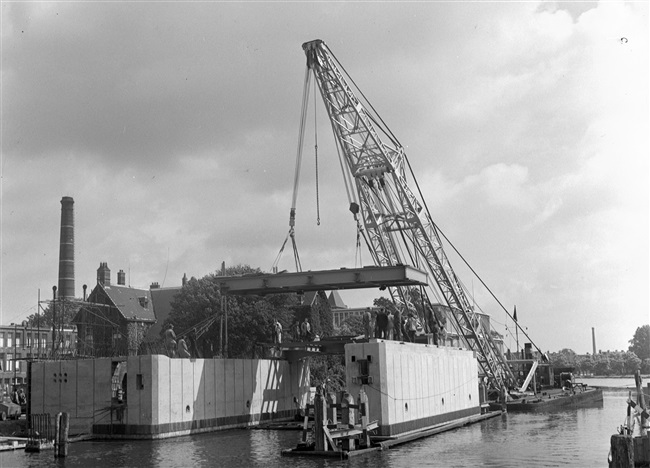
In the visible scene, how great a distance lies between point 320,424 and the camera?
29.2 m

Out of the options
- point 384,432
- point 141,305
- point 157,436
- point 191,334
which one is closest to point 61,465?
point 157,436

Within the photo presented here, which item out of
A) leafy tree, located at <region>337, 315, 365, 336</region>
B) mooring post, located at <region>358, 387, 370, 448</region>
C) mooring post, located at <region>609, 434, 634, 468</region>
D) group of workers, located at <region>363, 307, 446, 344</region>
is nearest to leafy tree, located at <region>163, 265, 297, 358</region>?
leafy tree, located at <region>337, 315, 365, 336</region>

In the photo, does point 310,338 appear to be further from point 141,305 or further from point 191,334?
point 141,305

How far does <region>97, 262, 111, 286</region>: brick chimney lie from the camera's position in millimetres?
122250

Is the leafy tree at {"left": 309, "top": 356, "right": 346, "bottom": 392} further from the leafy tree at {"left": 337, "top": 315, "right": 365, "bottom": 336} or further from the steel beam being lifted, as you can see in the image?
the steel beam being lifted

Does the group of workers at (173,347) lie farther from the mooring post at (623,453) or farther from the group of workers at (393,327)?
the mooring post at (623,453)

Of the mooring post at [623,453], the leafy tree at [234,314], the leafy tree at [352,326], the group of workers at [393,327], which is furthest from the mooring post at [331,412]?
the leafy tree at [352,326]

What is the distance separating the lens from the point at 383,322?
40.2 meters

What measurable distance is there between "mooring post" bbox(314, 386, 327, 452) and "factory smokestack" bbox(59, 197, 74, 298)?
96898mm

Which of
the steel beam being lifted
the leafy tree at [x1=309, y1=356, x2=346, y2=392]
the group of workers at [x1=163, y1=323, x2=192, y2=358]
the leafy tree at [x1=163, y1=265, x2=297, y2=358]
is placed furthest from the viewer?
the leafy tree at [x1=309, y1=356, x2=346, y2=392]

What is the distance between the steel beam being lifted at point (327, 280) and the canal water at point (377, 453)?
8565mm

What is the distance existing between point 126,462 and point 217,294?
2234 inches

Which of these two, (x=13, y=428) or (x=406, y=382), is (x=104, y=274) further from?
(x=406, y=382)

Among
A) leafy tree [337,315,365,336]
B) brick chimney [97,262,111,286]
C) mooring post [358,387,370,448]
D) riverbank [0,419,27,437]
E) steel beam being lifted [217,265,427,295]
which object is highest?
brick chimney [97,262,111,286]
